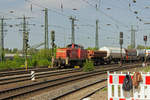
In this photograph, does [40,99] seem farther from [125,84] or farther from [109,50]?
[109,50]

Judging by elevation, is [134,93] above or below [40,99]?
above

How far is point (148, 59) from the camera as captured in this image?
64625 mm

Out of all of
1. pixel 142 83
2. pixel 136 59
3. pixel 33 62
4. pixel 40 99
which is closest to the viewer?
pixel 142 83

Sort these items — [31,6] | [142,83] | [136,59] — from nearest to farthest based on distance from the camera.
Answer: [142,83]
[31,6]
[136,59]

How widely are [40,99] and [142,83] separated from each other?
16.9ft

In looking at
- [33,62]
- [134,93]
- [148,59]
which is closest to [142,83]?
[134,93]

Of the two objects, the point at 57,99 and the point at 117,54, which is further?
the point at 117,54

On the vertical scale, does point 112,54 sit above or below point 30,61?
above

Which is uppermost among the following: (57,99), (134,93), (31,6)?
(31,6)

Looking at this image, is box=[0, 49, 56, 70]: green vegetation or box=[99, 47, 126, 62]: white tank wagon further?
box=[99, 47, 126, 62]: white tank wagon

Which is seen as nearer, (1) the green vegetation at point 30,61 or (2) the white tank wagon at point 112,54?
(1) the green vegetation at point 30,61

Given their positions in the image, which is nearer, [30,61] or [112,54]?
[30,61]

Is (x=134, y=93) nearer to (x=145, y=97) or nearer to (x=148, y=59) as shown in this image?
(x=145, y=97)

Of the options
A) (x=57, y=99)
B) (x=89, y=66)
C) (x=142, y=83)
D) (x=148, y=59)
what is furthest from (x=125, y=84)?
(x=148, y=59)
